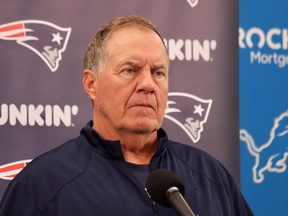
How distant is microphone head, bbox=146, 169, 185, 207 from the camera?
126 centimetres

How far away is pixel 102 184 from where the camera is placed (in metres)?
1.53

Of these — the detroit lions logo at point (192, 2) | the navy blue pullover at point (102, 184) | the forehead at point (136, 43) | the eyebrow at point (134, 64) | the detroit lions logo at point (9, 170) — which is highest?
the detroit lions logo at point (192, 2)

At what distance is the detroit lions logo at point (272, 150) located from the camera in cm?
286

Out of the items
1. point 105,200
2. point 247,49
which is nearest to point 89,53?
point 105,200

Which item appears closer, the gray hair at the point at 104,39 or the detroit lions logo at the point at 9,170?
the gray hair at the point at 104,39

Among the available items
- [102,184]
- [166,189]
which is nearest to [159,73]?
[102,184]

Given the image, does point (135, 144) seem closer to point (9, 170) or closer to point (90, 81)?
point (90, 81)

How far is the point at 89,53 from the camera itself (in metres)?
1.74

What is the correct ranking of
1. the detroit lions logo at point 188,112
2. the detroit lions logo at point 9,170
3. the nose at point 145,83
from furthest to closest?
the detroit lions logo at point 188,112
the detroit lions logo at point 9,170
the nose at point 145,83

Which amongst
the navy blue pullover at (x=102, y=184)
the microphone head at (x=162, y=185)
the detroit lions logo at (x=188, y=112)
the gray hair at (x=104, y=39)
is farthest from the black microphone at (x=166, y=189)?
the detroit lions logo at (x=188, y=112)

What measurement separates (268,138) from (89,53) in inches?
56.6

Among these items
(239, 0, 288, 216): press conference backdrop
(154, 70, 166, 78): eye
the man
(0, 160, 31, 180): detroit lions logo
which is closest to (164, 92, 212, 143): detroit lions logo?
(239, 0, 288, 216): press conference backdrop

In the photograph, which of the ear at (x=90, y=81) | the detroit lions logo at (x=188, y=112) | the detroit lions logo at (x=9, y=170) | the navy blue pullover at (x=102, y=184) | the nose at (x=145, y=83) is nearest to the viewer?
the navy blue pullover at (x=102, y=184)

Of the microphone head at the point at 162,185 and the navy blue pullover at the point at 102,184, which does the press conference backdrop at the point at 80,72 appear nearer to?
the navy blue pullover at the point at 102,184
